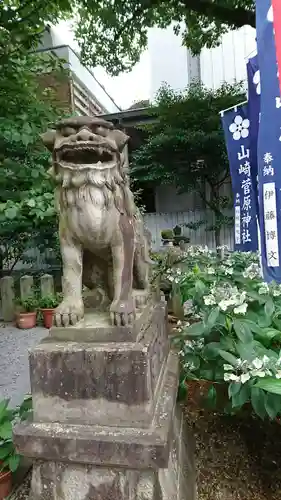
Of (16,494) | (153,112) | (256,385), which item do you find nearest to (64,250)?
(256,385)

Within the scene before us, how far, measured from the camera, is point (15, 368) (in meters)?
3.67

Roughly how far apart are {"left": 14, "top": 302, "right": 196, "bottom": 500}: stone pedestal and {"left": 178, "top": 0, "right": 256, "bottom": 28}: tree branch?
16.1 ft

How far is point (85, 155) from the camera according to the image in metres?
1.29

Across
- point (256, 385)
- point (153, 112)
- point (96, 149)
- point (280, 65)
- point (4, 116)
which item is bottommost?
point (256, 385)

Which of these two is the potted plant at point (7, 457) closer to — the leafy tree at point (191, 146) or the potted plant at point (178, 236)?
the potted plant at point (178, 236)

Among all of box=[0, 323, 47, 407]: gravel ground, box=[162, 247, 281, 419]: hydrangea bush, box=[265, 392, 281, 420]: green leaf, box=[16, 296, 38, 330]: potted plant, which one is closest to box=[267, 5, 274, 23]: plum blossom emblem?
box=[162, 247, 281, 419]: hydrangea bush

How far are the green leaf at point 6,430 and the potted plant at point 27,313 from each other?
3.55 m

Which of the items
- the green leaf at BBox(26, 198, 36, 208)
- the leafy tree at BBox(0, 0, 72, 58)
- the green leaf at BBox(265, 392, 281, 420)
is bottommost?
the green leaf at BBox(265, 392, 281, 420)

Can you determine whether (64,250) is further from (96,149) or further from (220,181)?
(220,181)

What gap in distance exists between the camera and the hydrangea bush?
4.25ft

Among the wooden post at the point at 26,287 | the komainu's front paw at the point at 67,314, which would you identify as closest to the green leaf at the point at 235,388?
the komainu's front paw at the point at 67,314

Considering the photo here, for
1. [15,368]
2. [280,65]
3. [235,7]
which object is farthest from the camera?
[235,7]

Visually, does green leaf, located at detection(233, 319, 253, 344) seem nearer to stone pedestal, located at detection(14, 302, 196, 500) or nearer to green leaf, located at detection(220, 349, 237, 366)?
green leaf, located at detection(220, 349, 237, 366)

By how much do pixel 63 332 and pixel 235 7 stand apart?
522cm
